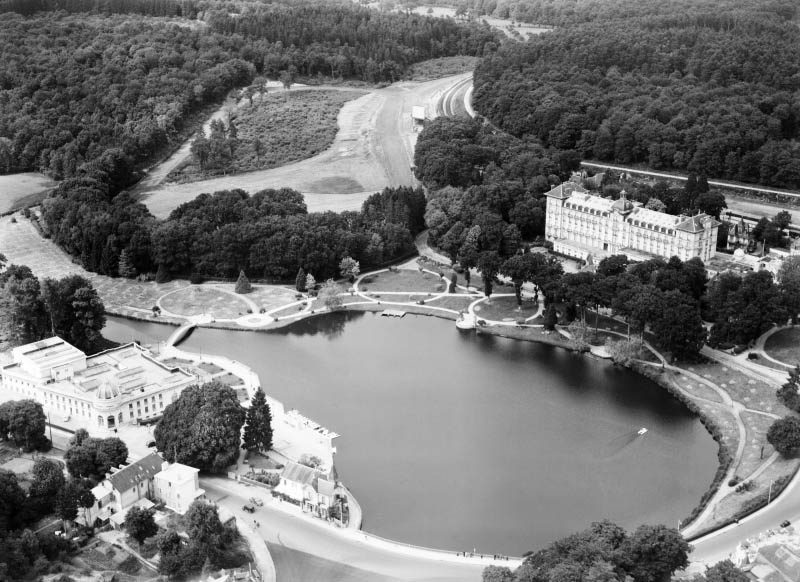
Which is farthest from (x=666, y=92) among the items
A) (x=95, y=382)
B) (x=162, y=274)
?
(x=95, y=382)

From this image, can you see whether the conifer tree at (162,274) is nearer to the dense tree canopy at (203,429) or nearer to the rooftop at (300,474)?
the dense tree canopy at (203,429)

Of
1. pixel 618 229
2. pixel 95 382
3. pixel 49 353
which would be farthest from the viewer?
pixel 618 229

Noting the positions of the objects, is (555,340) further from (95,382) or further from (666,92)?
(666,92)

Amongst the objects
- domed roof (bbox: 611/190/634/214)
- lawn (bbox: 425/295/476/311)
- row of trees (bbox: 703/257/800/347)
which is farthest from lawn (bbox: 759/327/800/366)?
lawn (bbox: 425/295/476/311)

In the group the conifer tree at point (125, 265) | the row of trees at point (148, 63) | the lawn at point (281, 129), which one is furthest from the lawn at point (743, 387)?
the row of trees at point (148, 63)

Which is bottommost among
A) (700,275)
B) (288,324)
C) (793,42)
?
(288,324)

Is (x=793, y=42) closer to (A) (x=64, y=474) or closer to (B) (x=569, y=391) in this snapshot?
(B) (x=569, y=391)

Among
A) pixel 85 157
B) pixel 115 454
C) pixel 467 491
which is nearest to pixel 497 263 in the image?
pixel 467 491
